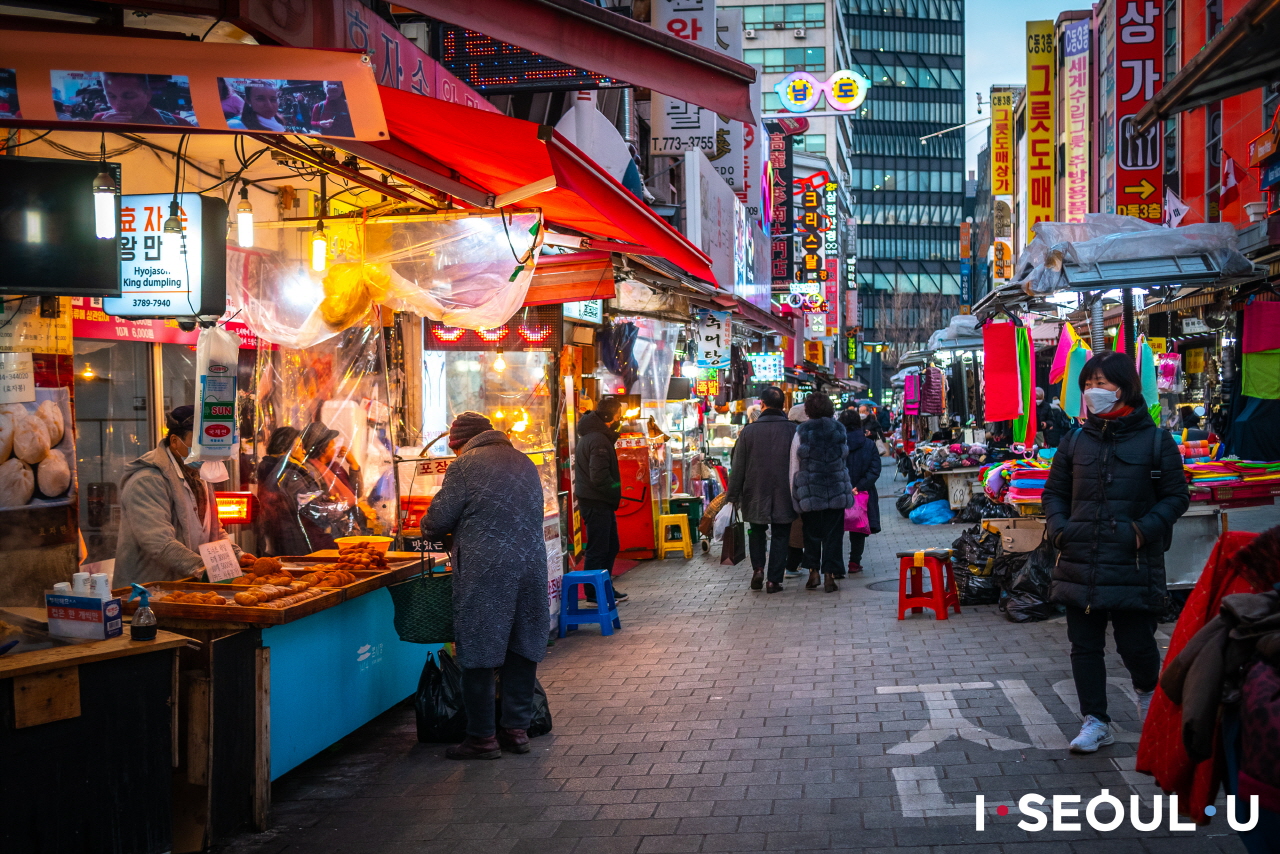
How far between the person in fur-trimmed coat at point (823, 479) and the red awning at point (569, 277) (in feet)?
9.27

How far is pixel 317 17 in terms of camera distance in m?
5.95

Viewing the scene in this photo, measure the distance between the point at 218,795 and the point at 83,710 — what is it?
2.99ft

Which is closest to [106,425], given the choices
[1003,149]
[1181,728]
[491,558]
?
[491,558]

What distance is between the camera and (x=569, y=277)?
10094 millimetres

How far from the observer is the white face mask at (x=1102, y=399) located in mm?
5566

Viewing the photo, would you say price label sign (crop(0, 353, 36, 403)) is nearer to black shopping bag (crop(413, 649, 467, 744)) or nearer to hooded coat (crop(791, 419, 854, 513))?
black shopping bag (crop(413, 649, 467, 744))

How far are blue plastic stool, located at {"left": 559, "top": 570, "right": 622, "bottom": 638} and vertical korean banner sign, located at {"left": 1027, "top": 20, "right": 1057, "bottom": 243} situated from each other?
17.3 meters

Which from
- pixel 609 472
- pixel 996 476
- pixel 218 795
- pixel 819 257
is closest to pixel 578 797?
pixel 218 795

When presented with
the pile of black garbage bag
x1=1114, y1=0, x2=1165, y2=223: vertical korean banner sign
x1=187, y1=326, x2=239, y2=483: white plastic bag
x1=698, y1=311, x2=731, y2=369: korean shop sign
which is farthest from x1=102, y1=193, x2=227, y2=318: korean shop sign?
x1=1114, y1=0, x2=1165, y2=223: vertical korean banner sign

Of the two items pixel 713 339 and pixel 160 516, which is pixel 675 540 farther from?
pixel 160 516

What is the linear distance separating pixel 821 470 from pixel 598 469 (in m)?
2.36

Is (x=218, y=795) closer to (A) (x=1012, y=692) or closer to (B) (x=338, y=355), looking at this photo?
(B) (x=338, y=355)

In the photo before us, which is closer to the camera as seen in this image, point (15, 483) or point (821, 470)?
point (15, 483)

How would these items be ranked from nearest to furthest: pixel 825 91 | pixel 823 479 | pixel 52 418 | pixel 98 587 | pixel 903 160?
1. pixel 98 587
2. pixel 52 418
3. pixel 823 479
4. pixel 825 91
5. pixel 903 160
